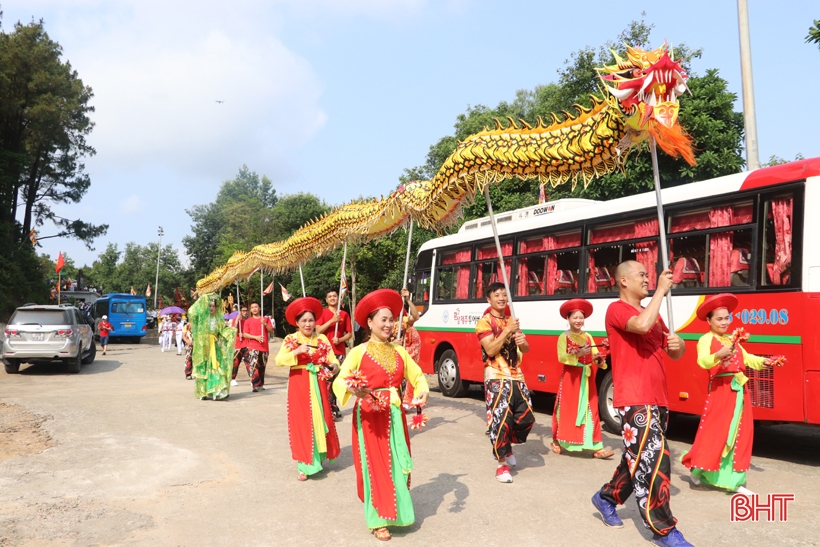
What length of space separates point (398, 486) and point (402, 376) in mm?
758

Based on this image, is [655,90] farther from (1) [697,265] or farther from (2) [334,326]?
(2) [334,326]

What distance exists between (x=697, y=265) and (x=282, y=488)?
→ 5.18 meters

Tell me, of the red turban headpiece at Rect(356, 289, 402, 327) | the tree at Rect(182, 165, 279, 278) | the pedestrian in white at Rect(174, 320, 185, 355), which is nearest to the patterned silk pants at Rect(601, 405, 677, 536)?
the red turban headpiece at Rect(356, 289, 402, 327)

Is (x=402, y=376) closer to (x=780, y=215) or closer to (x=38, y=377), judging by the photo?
(x=780, y=215)

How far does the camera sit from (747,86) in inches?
414

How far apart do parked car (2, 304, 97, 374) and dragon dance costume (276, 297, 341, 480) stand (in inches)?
476

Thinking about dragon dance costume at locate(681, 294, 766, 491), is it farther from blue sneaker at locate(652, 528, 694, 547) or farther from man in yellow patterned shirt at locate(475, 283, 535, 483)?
blue sneaker at locate(652, 528, 694, 547)

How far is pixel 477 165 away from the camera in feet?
23.9

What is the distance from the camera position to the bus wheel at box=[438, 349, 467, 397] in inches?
493

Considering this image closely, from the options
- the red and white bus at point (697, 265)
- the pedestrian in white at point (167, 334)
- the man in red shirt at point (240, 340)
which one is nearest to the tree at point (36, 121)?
the pedestrian in white at point (167, 334)

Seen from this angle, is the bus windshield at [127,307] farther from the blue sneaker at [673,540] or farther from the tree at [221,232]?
the blue sneaker at [673,540]

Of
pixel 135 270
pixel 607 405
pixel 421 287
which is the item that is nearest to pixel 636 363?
pixel 607 405

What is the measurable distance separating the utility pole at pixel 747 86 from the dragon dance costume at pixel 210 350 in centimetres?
892

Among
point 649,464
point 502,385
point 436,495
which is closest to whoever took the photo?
point 649,464
